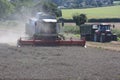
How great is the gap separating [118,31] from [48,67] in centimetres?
3876

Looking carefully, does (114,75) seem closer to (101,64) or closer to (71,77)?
(71,77)

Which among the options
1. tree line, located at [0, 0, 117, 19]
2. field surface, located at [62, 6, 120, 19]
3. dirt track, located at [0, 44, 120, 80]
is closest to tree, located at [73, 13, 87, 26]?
tree line, located at [0, 0, 117, 19]

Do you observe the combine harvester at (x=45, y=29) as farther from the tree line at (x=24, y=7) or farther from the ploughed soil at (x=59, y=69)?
the tree line at (x=24, y=7)

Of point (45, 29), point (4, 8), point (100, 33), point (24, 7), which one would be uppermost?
point (24, 7)

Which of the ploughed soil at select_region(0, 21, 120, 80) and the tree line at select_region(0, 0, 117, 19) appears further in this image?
the tree line at select_region(0, 0, 117, 19)

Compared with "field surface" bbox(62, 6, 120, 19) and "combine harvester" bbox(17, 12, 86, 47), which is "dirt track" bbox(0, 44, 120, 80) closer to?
"combine harvester" bbox(17, 12, 86, 47)

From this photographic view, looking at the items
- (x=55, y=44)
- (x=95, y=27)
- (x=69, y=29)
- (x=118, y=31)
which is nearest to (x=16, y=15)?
(x=69, y=29)

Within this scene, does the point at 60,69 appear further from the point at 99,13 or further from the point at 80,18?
the point at 99,13

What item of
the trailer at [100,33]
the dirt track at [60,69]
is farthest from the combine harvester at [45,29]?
the dirt track at [60,69]

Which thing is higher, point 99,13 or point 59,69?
point 99,13

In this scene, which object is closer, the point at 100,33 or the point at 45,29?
the point at 45,29

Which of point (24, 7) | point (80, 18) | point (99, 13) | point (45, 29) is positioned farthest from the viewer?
point (99, 13)

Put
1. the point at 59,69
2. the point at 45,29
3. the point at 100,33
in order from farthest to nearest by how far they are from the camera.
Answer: the point at 100,33
the point at 45,29
the point at 59,69

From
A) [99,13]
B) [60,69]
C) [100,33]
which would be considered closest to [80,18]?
[100,33]
